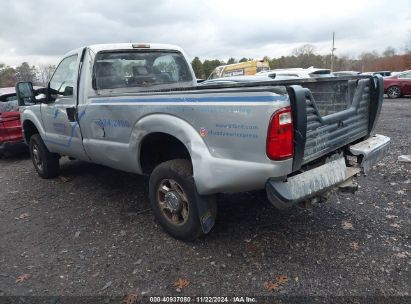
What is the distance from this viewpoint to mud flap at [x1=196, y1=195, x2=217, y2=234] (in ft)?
10.5

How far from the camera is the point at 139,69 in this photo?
4.88 meters

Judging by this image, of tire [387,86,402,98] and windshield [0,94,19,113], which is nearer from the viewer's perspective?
windshield [0,94,19,113]

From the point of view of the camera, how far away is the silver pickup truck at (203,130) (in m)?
2.66

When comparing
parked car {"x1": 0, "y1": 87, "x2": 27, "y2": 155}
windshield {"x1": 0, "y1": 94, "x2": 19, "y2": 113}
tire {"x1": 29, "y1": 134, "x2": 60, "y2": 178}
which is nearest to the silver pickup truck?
tire {"x1": 29, "y1": 134, "x2": 60, "y2": 178}

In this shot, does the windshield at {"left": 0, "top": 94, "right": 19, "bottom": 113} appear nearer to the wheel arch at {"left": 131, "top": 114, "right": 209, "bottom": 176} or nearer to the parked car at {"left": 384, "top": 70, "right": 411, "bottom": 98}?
the wheel arch at {"left": 131, "top": 114, "right": 209, "bottom": 176}

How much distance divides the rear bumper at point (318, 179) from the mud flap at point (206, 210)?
0.68m

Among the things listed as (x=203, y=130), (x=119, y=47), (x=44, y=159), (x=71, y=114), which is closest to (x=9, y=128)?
(x=44, y=159)

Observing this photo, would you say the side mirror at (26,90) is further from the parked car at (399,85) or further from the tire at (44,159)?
the parked car at (399,85)

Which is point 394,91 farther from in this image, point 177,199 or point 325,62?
point 325,62

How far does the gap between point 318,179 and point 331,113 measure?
0.74 m

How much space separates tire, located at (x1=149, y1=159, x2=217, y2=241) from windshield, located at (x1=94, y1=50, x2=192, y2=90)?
1.60 m

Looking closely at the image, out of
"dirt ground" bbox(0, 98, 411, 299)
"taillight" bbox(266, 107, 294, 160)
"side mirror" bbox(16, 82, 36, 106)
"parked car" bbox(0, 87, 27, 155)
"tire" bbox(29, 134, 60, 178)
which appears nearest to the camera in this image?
"taillight" bbox(266, 107, 294, 160)

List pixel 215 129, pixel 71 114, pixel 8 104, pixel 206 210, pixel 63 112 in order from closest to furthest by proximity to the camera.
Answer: pixel 215 129
pixel 206 210
pixel 71 114
pixel 63 112
pixel 8 104

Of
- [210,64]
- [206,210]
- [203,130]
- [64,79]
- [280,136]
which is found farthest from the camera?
[210,64]
